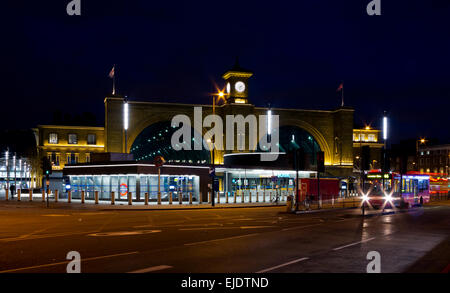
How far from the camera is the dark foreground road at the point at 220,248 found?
440 inches

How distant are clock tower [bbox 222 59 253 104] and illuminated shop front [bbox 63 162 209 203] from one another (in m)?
38.8

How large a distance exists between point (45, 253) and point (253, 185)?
51.1 m

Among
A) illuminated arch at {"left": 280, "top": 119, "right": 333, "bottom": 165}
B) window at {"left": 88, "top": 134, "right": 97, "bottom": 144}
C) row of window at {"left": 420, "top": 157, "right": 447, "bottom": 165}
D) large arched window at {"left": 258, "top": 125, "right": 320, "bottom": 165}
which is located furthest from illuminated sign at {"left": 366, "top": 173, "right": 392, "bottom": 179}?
row of window at {"left": 420, "top": 157, "right": 447, "bottom": 165}

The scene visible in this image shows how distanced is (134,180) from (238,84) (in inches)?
1790

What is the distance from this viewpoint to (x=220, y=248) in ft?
46.0

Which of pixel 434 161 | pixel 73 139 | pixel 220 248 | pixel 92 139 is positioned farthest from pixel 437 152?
pixel 220 248

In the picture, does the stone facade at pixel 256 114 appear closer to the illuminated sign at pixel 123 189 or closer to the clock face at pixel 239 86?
the clock face at pixel 239 86

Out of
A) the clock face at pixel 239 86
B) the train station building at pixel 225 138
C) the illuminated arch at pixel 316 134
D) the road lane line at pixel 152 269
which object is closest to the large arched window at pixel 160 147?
the train station building at pixel 225 138

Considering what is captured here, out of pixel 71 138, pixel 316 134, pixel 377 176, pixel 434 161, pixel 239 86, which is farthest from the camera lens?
pixel 434 161

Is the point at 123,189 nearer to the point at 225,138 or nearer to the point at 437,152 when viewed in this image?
the point at 225,138

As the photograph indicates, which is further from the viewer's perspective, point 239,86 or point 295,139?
point 295,139

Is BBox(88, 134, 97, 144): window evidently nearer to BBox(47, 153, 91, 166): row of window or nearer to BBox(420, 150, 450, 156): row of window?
BBox(47, 153, 91, 166): row of window

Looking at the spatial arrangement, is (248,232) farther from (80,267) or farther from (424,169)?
(424,169)

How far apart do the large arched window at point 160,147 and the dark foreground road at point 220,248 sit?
213ft
